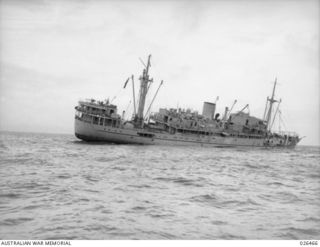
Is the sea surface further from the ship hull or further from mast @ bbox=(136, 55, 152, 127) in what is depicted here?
mast @ bbox=(136, 55, 152, 127)

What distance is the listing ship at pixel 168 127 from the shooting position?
183 ft

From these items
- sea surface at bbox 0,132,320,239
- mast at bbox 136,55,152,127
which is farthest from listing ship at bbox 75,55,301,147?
sea surface at bbox 0,132,320,239

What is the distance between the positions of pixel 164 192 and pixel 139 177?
4.90m

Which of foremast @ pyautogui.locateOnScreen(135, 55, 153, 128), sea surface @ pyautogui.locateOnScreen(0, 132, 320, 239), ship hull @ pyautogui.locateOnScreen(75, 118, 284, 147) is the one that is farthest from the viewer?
foremast @ pyautogui.locateOnScreen(135, 55, 153, 128)

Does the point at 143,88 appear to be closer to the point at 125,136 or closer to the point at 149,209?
the point at 125,136

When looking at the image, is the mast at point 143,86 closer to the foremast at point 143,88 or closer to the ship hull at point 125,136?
the foremast at point 143,88

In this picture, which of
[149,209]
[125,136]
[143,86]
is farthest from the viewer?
[143,86]

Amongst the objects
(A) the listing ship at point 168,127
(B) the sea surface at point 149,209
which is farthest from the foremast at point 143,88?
(B) the sea surface at point 149,209

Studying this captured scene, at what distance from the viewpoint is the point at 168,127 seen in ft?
209

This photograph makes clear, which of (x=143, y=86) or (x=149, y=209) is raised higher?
(x=143, y=86)

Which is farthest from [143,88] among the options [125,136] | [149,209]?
[149,209]

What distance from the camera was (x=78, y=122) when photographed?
56.4 meters

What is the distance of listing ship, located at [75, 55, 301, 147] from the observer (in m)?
55.7

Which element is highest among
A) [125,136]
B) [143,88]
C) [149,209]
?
[143,88]
